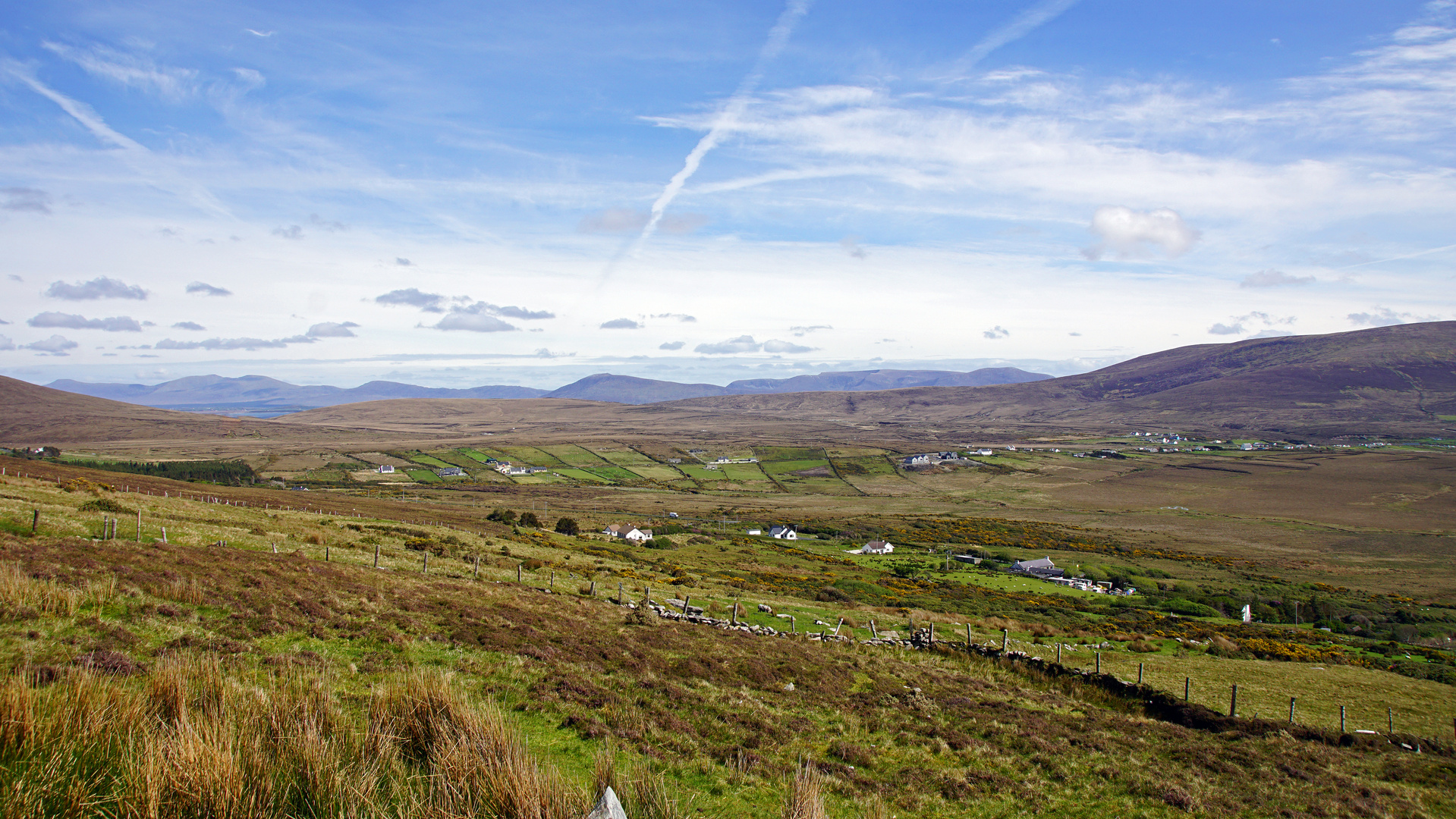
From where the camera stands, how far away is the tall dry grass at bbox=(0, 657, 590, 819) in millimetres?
4684

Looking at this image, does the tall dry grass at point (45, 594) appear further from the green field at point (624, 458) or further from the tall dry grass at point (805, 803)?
the green field at point (624, 458)

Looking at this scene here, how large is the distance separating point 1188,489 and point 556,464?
142m

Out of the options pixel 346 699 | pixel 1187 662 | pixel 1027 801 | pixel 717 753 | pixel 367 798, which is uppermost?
pixel 367 798

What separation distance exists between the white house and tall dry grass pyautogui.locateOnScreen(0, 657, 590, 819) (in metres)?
55.5

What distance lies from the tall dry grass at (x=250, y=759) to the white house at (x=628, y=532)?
55499 mm

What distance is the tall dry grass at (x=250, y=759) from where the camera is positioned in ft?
15.4

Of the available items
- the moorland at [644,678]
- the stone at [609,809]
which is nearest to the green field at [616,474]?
the moorland at [644,678]

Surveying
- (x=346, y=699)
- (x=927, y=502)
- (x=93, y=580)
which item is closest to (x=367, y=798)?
(x=346, y=699)

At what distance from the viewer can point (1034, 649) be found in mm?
26438

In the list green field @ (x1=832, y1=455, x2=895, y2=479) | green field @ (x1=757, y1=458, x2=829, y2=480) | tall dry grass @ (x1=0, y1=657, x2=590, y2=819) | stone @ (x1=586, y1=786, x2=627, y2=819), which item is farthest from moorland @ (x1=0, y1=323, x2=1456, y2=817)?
green field @ (x1=832, y1=455, x2=895, y2=479)

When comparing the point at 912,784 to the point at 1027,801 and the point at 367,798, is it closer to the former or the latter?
the point at 1027,801

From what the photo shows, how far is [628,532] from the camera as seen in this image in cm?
6538

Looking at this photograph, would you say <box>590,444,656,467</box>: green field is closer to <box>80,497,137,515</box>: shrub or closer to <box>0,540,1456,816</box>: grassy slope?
<box>80,497,137,515</box>: shrub

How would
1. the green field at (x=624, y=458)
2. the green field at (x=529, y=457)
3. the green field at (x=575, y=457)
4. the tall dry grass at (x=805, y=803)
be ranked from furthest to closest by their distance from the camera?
1. the green field at (x=624, y=458)
2. the green field at (x=575, y=457)
3. the green field at (x=529, y=457)
4. the tall dry grass at (x=805, y=803)
